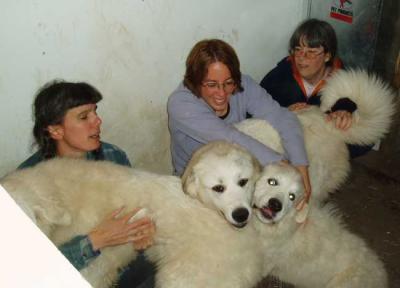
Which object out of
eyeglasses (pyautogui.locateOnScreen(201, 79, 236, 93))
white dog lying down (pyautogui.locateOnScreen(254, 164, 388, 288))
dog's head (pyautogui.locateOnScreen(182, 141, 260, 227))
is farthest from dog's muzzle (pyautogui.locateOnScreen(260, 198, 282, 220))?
eyeglasses (pyautogui.locateOnScreen(201, 79, 236, 93))

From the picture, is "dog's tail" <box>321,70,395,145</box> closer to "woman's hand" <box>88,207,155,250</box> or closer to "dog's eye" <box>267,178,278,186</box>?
"dog's eye" <box>267,178,278,186</box>

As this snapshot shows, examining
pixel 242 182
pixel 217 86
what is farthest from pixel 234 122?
pixel 242 182

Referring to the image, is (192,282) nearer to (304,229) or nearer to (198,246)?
(198,246)

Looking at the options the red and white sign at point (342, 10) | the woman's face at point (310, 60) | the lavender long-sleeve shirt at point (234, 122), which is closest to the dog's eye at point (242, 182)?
the lavender long-sleeve shirt at point (234, 122)

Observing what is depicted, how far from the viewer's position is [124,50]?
2471 millimetres

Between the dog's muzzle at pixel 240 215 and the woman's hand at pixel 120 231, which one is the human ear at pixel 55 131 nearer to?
the woman's hand at pixel 120 231

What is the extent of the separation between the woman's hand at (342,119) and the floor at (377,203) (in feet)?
3.15

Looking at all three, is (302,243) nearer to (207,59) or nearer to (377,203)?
(207,59)

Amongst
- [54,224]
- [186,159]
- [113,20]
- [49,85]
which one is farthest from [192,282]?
[113,20]

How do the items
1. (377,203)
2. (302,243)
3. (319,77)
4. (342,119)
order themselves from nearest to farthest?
(302,243) → (342,119) → (319,77) → (377,203)

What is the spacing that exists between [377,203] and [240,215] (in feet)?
6.30

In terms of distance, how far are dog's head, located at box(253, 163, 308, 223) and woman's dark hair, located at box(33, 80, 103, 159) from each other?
0.98 metres

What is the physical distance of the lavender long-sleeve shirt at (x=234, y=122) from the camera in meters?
2.28

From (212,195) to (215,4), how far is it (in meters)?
1.44
